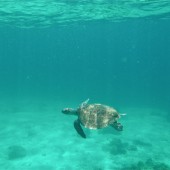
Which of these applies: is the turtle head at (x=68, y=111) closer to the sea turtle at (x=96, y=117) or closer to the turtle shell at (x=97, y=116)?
the sea turtle at (x=96, y=117)

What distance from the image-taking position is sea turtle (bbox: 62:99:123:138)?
9852 millimetres

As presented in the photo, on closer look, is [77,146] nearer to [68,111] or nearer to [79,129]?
[68,111]

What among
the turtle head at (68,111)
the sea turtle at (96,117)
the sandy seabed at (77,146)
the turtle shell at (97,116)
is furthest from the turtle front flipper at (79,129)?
the sandy seabed at (77,146)

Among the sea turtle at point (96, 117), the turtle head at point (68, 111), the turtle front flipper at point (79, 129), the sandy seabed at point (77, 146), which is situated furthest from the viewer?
the sandy seabed at point (77, 146)

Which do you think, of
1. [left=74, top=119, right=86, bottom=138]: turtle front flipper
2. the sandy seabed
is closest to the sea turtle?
[left=74, top=119, right=86, bottom=138]: turtle front flipper

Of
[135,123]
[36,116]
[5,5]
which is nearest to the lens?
[5,5]

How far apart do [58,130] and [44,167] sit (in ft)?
28.1

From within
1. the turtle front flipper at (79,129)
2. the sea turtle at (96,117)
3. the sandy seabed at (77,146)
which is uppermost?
the sea turtle at (96,117)

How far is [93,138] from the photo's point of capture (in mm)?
24594

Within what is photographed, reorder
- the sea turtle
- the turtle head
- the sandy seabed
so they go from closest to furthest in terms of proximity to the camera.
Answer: the sea turtle, the turtle head, the sandy seabed

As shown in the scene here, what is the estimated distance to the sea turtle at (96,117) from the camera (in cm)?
985

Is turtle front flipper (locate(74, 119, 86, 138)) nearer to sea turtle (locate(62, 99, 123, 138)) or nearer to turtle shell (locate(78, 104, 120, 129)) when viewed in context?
sea turtle (locate(62, 99, 123, 138))

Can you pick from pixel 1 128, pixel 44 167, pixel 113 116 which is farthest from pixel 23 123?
pixel 113 116

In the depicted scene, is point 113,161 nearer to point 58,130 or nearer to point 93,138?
point 93,138
